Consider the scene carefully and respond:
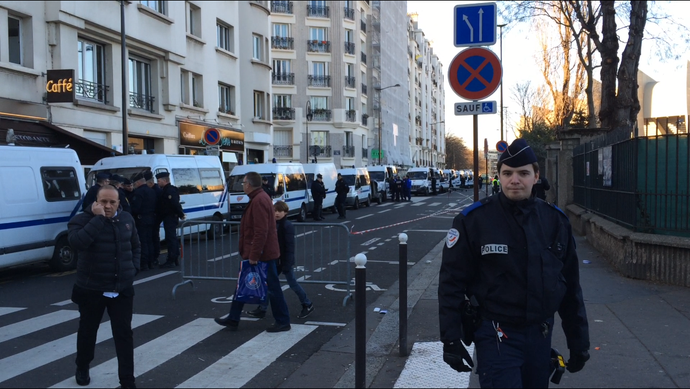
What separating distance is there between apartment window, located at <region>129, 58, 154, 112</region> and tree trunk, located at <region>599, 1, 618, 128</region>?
1702 centimetres

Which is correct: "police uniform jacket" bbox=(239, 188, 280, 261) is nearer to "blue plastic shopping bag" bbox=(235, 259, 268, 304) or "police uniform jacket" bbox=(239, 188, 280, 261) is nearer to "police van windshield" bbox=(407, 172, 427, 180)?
"blue plastic shopping bag" bbox=(235, 259, 268, 304)

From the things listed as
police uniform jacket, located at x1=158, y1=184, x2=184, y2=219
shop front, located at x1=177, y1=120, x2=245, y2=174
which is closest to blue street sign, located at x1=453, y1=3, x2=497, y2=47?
police uniform jacket, located at x1=158, y1=184, x2=184, y2=219

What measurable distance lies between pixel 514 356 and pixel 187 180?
541 inches

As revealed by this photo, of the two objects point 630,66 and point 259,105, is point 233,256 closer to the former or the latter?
point 630,66

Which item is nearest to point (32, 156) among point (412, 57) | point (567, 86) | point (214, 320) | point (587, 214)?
point (214, 320)

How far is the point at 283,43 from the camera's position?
5325 cm

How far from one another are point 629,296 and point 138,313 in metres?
6.55

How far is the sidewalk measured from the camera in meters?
5.16

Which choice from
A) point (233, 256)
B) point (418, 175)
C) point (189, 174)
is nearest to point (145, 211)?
point (233, 256)

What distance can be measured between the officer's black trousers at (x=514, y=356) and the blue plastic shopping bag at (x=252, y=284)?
12.6 feet

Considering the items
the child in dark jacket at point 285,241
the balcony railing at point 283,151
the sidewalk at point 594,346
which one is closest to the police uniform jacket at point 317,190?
the sidewalk at point 594,346

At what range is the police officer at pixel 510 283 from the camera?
3.23 m

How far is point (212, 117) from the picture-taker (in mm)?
29312

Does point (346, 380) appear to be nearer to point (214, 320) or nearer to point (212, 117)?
point (214, 320)
